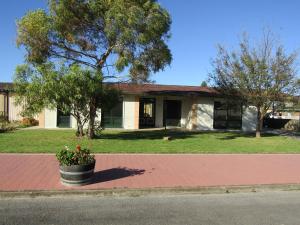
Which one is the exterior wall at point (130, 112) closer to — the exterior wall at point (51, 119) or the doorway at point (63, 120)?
the doorway at point (63, 120)

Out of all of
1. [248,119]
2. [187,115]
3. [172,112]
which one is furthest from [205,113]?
[248,119]

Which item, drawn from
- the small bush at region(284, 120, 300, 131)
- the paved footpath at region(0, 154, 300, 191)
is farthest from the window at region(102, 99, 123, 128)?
the small bush at region(284, 120, 300, 131)

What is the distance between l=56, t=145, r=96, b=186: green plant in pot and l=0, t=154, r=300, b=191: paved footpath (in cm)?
22

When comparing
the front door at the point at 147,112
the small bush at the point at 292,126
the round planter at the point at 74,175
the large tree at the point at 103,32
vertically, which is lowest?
the round planter at the point at 74,175

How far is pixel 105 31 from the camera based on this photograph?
681 inches

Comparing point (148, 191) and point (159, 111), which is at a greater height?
point (159, 111)

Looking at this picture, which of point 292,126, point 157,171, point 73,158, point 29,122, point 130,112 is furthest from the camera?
point 292,126

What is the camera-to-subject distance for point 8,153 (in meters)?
12.6

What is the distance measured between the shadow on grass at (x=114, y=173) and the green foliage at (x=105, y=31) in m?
7.91

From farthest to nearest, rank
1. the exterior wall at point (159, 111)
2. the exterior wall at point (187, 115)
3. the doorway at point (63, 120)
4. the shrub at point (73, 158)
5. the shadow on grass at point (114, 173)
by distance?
the exterior wall at point (159, 111) → the exterior wall at point (187, 115) → the doorway at point (63, 120) → the shadow on grass at point (114, 173) → the shrub at point (73, 158)

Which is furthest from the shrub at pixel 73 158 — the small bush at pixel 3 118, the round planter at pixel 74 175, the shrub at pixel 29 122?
the small bush at pixel 3 118

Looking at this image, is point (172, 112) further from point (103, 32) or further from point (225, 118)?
point (103, 32)

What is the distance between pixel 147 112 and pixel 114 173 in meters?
19.0

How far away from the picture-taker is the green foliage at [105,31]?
17.1 metres
